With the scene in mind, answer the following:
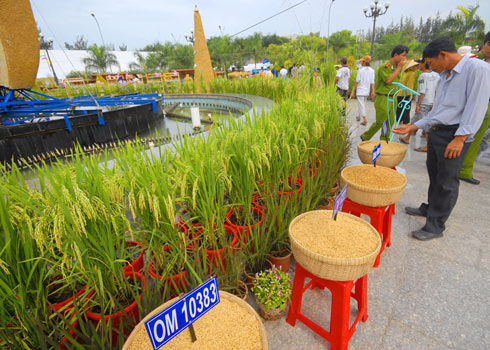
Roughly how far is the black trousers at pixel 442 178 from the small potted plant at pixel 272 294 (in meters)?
1.63

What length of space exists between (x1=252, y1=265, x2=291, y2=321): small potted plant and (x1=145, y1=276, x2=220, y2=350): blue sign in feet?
2.23

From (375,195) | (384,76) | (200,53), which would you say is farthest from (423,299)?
(200,53)

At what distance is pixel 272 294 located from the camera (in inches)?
57.9

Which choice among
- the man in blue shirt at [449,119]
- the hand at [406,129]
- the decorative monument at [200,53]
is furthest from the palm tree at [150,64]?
the man in blue shirt at [449,119]

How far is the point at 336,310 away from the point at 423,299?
2.66ft

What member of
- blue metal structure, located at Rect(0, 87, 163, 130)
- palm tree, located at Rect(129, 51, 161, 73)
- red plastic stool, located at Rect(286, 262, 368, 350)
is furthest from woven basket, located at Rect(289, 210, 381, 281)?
palm tree, located at Rect(129, 51, 161, 73)

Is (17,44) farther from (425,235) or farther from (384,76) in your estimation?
(425,235)

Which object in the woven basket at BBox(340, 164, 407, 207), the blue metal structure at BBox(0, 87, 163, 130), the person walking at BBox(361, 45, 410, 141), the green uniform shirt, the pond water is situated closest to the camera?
the woven basket at BBox(340, 164, 407, 207)

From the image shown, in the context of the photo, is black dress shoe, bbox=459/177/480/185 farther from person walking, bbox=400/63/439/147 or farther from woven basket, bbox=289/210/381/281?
woven basket, bbox=289/210/381/281

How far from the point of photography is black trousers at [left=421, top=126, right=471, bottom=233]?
208cm

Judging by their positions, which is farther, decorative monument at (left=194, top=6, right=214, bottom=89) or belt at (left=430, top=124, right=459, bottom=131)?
decorative monument at (left=194, top=6, right=214, bottom=89)

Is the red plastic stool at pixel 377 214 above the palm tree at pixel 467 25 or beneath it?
beneath

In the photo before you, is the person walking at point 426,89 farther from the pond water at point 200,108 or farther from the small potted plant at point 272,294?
the small potted plant at point 272,294

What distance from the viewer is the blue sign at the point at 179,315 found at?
732mm
